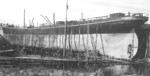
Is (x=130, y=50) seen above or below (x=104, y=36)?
below

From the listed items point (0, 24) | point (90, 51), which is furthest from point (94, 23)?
point (0, 24)

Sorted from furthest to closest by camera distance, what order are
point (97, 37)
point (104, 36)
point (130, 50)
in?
point (97, 37) → point (104, 36) → point (130, 50)

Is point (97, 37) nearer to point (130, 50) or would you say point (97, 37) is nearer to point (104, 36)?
point (104, 36)

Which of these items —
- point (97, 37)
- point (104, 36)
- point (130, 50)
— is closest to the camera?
point (130, 50)

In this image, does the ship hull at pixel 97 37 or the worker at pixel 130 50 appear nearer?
the worker at pixel 130 50

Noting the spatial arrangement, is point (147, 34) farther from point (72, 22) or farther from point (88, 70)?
point (72, 22)

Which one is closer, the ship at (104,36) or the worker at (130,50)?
the worker at (130,50)

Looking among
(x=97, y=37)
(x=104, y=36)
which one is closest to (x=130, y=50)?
(x=104, y=36)

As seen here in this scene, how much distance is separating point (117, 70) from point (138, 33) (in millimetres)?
7586

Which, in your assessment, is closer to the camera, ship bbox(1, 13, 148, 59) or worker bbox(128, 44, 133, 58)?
worker bbox(128, 44, 133, 58)

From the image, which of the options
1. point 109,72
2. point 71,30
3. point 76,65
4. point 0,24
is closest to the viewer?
point 109,72

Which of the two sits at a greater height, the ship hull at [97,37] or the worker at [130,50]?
the ship hull at [97,37]

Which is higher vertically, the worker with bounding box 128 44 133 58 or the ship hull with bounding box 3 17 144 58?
the ship hull with bounding box 3 17 144 58

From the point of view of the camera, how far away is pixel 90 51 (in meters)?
25.9
